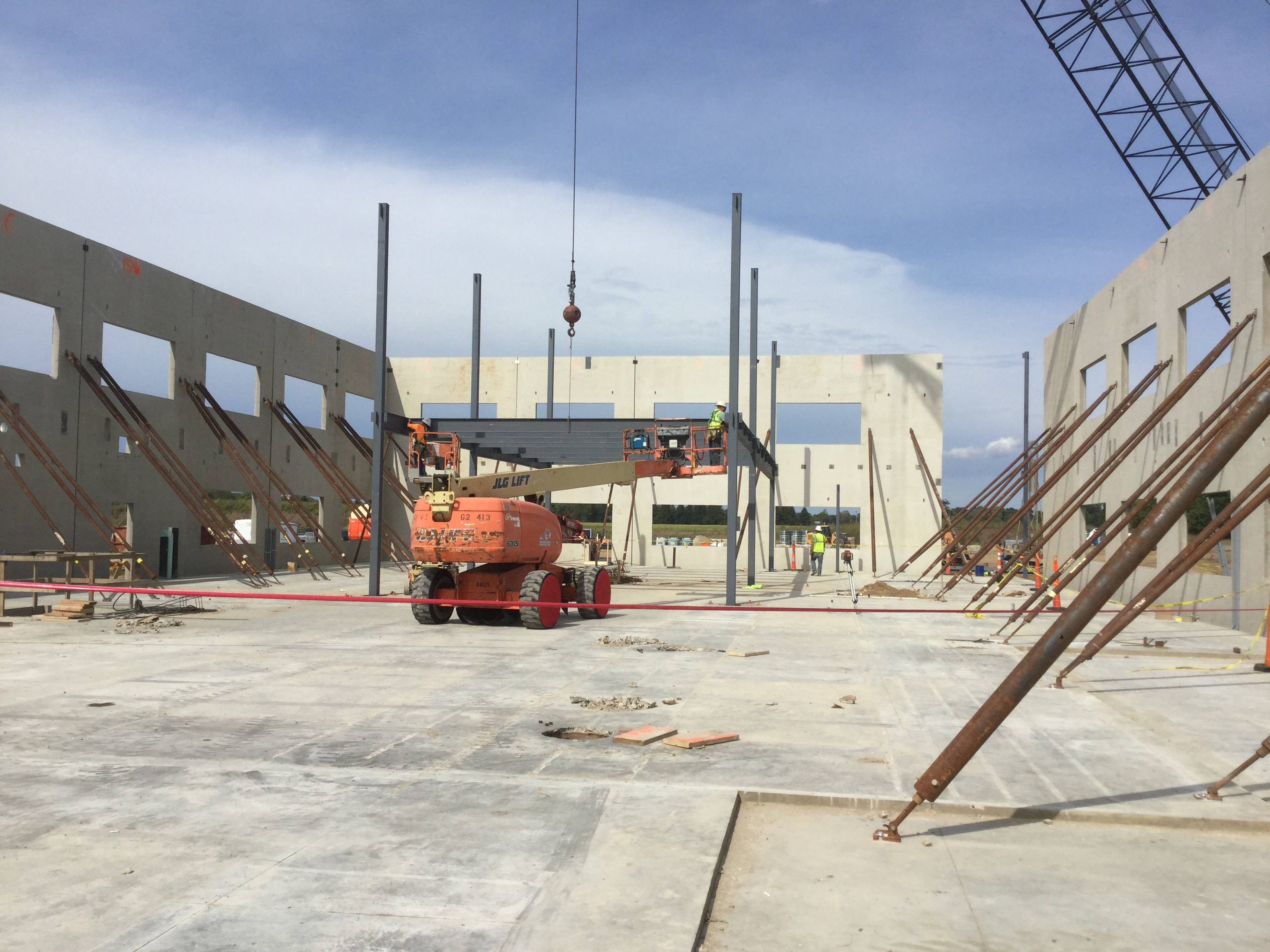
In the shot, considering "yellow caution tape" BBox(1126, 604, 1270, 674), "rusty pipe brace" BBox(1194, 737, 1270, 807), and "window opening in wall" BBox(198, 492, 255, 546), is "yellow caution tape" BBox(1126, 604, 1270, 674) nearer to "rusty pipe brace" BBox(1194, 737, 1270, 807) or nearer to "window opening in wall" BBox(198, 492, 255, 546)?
"rusty pipe brace" BBox(1194, 737, 1270, 807)

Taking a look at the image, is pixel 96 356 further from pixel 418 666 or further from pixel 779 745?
pixel 779 745

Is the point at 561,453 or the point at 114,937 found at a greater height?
the point at 561,453

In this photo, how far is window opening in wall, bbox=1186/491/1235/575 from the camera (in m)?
18.8

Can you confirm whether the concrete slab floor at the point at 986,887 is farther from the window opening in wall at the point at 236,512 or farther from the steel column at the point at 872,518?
the steel column at the point at 872,518

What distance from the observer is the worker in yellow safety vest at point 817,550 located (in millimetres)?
34125

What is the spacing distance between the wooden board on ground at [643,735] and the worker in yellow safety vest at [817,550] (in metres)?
26.1

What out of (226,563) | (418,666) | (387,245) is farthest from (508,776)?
(226,563)

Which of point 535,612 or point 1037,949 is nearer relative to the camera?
point 1037,949

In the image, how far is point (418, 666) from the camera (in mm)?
12352

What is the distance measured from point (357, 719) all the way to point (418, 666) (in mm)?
3328

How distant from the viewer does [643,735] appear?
27.2 feet

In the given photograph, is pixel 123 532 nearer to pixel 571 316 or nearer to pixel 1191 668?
pixel 571 316

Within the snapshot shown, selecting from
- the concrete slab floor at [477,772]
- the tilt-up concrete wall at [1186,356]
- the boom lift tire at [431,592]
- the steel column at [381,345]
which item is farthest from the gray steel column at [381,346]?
the tilt-up concrete wall at [1186,356]

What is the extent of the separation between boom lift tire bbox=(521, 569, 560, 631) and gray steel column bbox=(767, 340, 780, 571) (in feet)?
59.7
